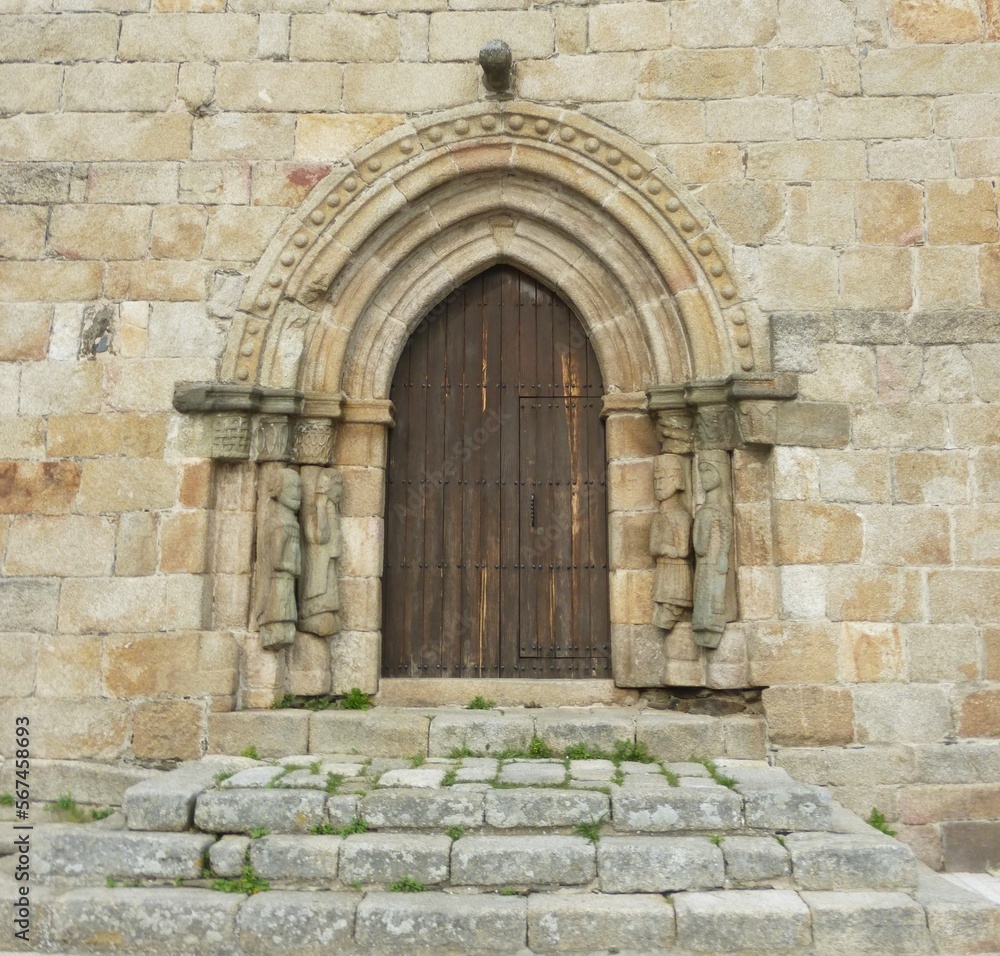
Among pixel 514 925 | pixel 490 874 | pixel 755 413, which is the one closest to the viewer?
pixel 514 925

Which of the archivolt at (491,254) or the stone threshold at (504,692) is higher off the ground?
the archivolt at (491,254)

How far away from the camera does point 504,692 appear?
5387mm

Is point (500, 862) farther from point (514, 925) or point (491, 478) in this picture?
point (491, 478)

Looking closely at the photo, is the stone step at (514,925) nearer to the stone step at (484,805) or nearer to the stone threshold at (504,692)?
the stone step at (484,805)

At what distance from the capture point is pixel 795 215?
17.1 ft

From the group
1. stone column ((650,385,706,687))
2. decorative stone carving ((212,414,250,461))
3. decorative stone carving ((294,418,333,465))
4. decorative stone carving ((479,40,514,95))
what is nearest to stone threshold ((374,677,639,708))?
stone column ((650,385,706,687))

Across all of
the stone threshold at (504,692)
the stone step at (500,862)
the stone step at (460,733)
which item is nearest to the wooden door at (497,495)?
the stone threshold at (504,692)

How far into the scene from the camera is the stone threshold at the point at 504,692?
17.6 feet

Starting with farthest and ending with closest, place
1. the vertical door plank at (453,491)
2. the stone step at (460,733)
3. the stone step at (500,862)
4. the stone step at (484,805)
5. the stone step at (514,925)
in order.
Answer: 1. the vertical door plank at (453,491)
2. the stone step at (460,733)
3. the stone step at (484,805)
4. the stone step at (500,862)
5. the stone step at (514,925)

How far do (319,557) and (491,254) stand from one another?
2.31 m

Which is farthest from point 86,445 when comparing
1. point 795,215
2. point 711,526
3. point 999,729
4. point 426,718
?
point 999,729

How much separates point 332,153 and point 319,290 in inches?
34.8

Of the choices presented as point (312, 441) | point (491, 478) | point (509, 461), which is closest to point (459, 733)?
point (491, 478)

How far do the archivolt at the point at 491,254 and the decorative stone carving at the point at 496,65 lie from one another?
0.46 feet
